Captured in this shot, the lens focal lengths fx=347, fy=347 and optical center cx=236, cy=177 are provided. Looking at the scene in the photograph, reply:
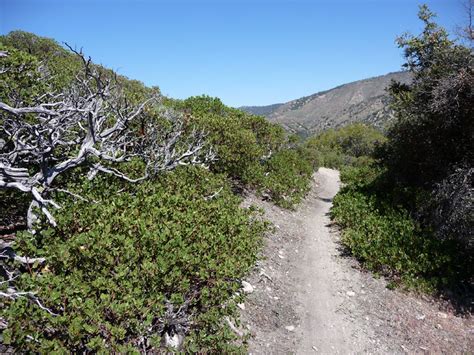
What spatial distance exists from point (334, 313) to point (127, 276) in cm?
555

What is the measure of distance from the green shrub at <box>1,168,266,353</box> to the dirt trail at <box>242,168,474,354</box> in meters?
1.88

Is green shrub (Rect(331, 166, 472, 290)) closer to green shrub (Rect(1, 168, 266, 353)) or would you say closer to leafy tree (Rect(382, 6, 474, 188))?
leafy tree (Rect(382, 6, 474, 188))

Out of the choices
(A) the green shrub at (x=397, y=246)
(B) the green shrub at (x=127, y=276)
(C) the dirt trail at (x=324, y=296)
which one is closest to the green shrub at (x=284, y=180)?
(C) the dirt trail at (x=324, y=296)

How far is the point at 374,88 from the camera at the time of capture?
19175cm

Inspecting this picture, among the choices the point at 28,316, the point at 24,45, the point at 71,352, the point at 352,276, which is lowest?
the point at 352,276

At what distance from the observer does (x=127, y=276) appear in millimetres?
3895

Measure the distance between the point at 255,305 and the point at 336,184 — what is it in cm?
1738

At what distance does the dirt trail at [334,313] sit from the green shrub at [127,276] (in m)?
1.88

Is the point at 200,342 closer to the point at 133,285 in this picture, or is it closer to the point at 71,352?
the point at 133,285

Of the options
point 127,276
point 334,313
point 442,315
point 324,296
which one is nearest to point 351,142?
point 442,315

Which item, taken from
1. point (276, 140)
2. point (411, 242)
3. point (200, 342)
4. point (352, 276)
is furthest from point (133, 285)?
point (276, 140)

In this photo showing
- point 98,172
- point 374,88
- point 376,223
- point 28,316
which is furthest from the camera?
point 374,88

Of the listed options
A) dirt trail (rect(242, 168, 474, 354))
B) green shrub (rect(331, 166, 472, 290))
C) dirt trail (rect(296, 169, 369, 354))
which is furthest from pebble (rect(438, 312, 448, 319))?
dirt trail (rect(296, 169, 369, 354))

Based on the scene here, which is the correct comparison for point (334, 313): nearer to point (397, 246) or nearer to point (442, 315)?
point (442, 315)
